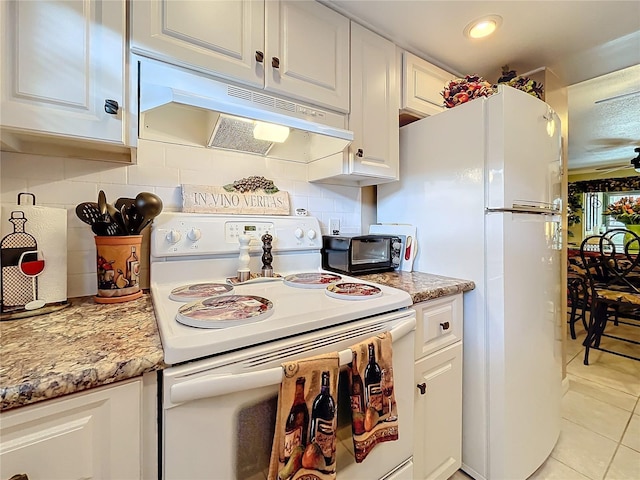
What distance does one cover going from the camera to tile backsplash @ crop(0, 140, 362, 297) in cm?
101

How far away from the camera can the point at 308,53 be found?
1.25 meters

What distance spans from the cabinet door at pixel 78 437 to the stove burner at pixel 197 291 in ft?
1.30

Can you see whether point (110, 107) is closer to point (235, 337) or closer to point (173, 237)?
point (173, 237)

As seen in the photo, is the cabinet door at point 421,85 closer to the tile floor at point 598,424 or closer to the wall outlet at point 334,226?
the wall outlet at point 334,226

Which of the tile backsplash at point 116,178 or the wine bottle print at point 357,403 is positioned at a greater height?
the tile backsplash at point 116,178

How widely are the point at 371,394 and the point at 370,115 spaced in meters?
→ 1.28

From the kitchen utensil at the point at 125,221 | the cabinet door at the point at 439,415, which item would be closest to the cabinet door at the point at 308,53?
the kitchen utensil at the point at 125,221

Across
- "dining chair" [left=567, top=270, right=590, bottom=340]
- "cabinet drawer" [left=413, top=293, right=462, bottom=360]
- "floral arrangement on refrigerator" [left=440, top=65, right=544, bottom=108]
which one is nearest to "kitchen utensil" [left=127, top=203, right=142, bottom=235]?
"cabinet drawer" [left=413, top=293, right=462, bottom=360]

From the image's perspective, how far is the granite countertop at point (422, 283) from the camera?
112 cm

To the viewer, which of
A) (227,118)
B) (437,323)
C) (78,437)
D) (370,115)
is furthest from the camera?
(370,115)

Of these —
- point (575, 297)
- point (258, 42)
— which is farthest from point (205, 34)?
point (575, 297)

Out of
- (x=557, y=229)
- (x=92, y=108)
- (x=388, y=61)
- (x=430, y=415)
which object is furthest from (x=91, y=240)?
(x=557, y=229)

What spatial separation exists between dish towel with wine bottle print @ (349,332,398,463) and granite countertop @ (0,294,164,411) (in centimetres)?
50

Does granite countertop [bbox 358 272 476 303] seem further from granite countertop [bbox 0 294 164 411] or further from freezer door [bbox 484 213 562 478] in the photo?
granite countertop [bbox 0 294 164 411]
